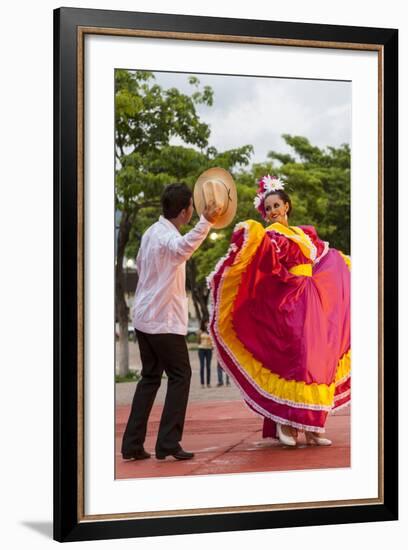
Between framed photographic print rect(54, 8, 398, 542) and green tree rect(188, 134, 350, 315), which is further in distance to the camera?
green tree rect(188, 134, 350, 315)

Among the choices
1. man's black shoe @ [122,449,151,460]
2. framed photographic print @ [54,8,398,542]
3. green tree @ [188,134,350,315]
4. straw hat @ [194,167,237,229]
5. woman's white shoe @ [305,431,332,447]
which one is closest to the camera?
framed photographic print @ [54,8,398,542]

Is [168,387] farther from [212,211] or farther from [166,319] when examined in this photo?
[212,211]

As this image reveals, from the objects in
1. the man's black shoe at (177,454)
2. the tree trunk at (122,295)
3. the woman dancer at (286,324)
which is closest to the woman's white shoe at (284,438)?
the woman dancer at (286,324)

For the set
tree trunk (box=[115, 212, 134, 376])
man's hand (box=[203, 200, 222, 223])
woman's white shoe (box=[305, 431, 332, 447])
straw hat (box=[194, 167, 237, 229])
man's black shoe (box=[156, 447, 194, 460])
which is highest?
straw hat (box=[194, 167, 237, 229])

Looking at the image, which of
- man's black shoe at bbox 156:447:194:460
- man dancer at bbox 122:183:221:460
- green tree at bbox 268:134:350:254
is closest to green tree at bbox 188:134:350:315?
green tree at bbox 268:134:350:254

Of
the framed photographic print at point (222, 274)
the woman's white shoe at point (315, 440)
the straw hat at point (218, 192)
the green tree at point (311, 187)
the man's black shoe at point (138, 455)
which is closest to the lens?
the framed photographic print at point (222, 274)

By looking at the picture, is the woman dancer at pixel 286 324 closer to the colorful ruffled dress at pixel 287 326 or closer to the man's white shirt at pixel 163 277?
the colorful ruffled dress at pixel 287 326

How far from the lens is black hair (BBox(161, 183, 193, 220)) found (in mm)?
6621

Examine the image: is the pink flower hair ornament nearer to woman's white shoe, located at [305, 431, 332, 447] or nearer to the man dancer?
the man dancer

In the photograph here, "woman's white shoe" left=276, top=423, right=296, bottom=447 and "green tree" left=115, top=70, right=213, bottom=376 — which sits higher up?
"green tree" left=115, top=70, right=213, bottom=376

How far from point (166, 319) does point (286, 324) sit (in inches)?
28.8

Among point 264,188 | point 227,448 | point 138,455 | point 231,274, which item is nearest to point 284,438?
point 227,448

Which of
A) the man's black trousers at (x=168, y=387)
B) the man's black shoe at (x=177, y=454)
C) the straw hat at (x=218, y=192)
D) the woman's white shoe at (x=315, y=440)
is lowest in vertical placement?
the man's black shoe at (x=177, y=454)

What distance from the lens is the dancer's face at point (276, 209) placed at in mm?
6879
